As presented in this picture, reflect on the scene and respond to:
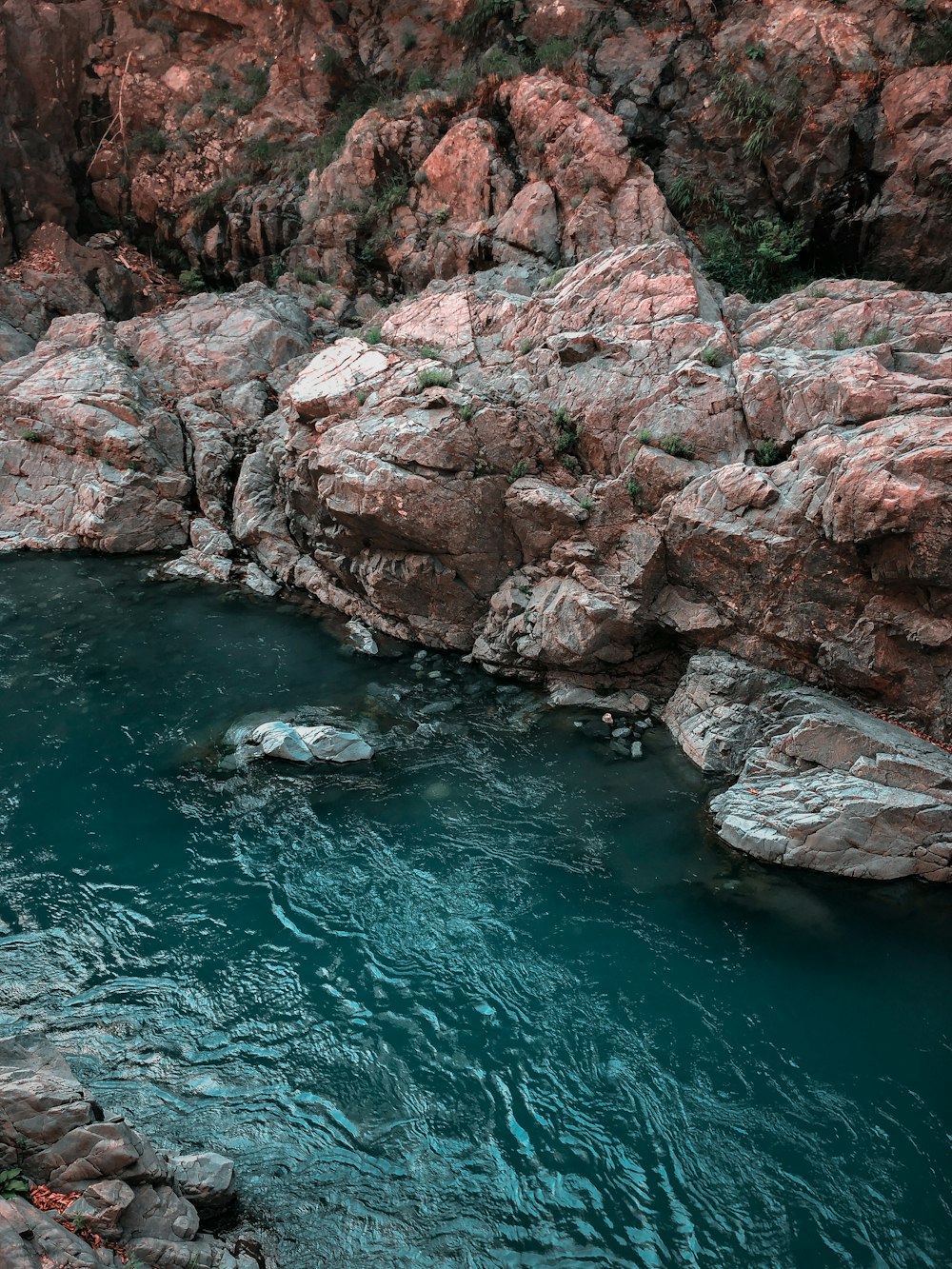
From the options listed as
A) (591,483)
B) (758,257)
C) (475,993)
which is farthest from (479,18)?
(475,993)

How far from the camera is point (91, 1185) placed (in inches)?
196

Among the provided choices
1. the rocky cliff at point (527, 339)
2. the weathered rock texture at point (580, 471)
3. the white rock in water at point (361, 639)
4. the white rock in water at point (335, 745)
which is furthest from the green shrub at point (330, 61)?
the white rock in water at point (335, 745)

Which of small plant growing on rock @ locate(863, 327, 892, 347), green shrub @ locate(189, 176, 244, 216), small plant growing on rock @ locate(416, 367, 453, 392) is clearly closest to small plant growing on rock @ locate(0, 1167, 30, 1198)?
small plant growing on rock @ locate(416, 367, 453, 392)

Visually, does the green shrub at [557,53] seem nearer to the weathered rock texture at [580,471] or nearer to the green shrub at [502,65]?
the green shrub at [502,65]

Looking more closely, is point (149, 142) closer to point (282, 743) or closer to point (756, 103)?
point (756, 103)

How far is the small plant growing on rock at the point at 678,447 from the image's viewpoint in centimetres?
1334

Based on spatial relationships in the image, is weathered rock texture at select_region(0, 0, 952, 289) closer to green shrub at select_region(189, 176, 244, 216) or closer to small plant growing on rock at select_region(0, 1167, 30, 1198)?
green shrub at select_region(189, 176, 244, 216)

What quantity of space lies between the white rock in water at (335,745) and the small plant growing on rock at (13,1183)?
290 inches

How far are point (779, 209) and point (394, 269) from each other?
11.0 m

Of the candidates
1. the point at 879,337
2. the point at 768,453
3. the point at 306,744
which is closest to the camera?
the point at 306,744

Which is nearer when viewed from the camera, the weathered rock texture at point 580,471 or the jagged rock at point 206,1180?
the jagged rock at point 206,1180

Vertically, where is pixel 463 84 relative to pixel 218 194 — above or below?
above

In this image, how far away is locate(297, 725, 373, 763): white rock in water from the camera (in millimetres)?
12070

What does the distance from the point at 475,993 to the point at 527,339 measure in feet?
42.3
